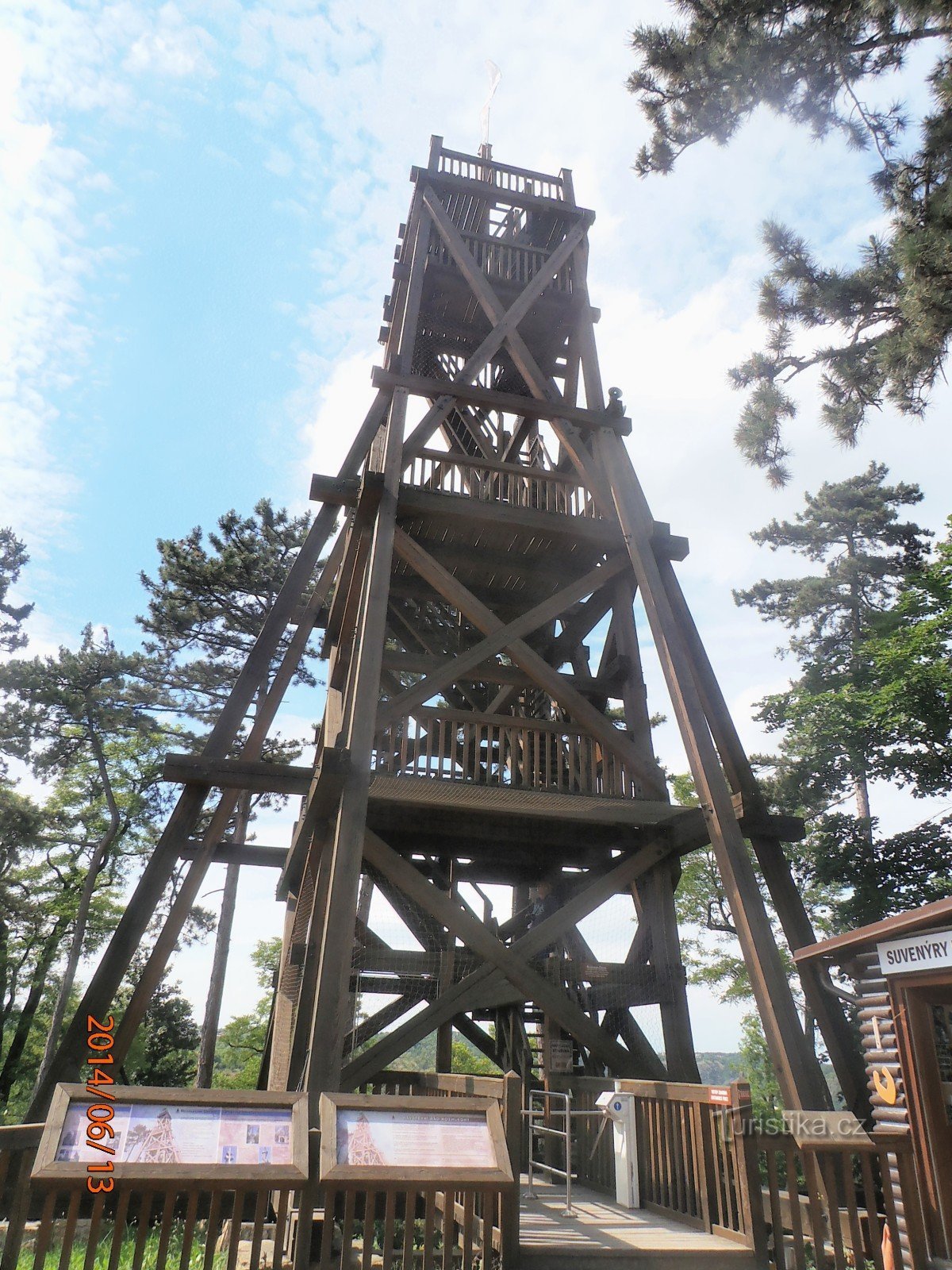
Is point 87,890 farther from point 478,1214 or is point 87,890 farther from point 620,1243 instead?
point 620,1243

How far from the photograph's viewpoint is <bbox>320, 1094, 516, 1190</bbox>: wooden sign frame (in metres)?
3.78

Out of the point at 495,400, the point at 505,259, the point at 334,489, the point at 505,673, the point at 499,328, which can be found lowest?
the point at 505,673

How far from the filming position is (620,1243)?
4926 millimetres

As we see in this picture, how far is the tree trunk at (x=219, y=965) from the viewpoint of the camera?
63.0 ft

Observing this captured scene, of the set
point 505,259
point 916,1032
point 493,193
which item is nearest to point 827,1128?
point 916,1032

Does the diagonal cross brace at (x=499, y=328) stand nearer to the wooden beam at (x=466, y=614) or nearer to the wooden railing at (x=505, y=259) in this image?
the wooden railing at (x=505, y=259)

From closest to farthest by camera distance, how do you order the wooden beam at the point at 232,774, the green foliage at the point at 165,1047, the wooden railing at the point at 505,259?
the wooden beam at the point at 232,774 → the wooden railing at the point at 505,259 → the green foliage at the point at 165,1047

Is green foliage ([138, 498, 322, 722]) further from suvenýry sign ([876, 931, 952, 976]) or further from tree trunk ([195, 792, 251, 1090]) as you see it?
suvenýry sign ([876, 931, 952, 976])

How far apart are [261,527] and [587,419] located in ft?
54.7

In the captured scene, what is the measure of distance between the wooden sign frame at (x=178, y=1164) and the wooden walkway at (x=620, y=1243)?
4.98 feet

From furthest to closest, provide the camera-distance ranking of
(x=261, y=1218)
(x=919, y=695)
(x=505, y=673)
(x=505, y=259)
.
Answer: (x=919, y=695) < (x=505, y=259) < (x=505, y=673) < (x=261, y=1218)

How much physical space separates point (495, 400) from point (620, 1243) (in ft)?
25.9

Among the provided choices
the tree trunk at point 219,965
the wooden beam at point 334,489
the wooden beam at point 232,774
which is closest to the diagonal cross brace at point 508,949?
the wooden beam at point 232,774

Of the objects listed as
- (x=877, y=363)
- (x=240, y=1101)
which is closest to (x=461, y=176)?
(x=877, y=363)
